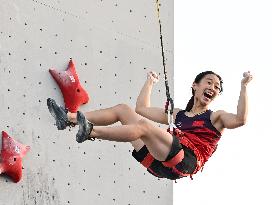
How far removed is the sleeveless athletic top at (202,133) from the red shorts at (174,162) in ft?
0.33

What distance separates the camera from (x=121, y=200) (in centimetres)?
536

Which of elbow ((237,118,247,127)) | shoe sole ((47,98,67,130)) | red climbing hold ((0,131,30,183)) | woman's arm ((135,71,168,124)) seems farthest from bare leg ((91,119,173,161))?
red climbing hold ((0,131,30,183))

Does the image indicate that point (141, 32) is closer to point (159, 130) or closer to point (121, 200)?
point (121, 200)

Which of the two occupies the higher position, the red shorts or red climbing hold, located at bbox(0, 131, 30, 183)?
the red shorts

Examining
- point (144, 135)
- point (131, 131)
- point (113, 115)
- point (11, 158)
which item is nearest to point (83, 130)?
point (131, 131)

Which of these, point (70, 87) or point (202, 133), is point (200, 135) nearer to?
point (202, 133)

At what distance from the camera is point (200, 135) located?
388cm

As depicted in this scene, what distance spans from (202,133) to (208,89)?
0.24 metres

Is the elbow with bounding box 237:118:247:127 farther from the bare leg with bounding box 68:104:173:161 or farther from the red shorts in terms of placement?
the bare leg with bounding box 68:104:173:161

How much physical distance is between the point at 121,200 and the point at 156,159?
1.71 metres

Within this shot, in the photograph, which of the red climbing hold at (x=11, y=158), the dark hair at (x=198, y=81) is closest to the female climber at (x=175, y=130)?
the dark hair at (x=198, y=81)

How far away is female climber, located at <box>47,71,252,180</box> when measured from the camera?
11.2 feet

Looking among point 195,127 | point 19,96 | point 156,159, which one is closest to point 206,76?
point 195,127

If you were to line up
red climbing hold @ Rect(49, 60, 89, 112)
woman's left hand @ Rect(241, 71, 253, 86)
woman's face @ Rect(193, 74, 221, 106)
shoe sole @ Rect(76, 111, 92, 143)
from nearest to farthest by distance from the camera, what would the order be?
1. shoe sole @ Rect(76, 111, 92, 143)
2. woman's left hand @ Rect(241, 71, 253, 86)
3. woman's face @ Rect(193, 74, 221, 106)
4. red climbing hold @ Rect(49, 60, 89, 112)
